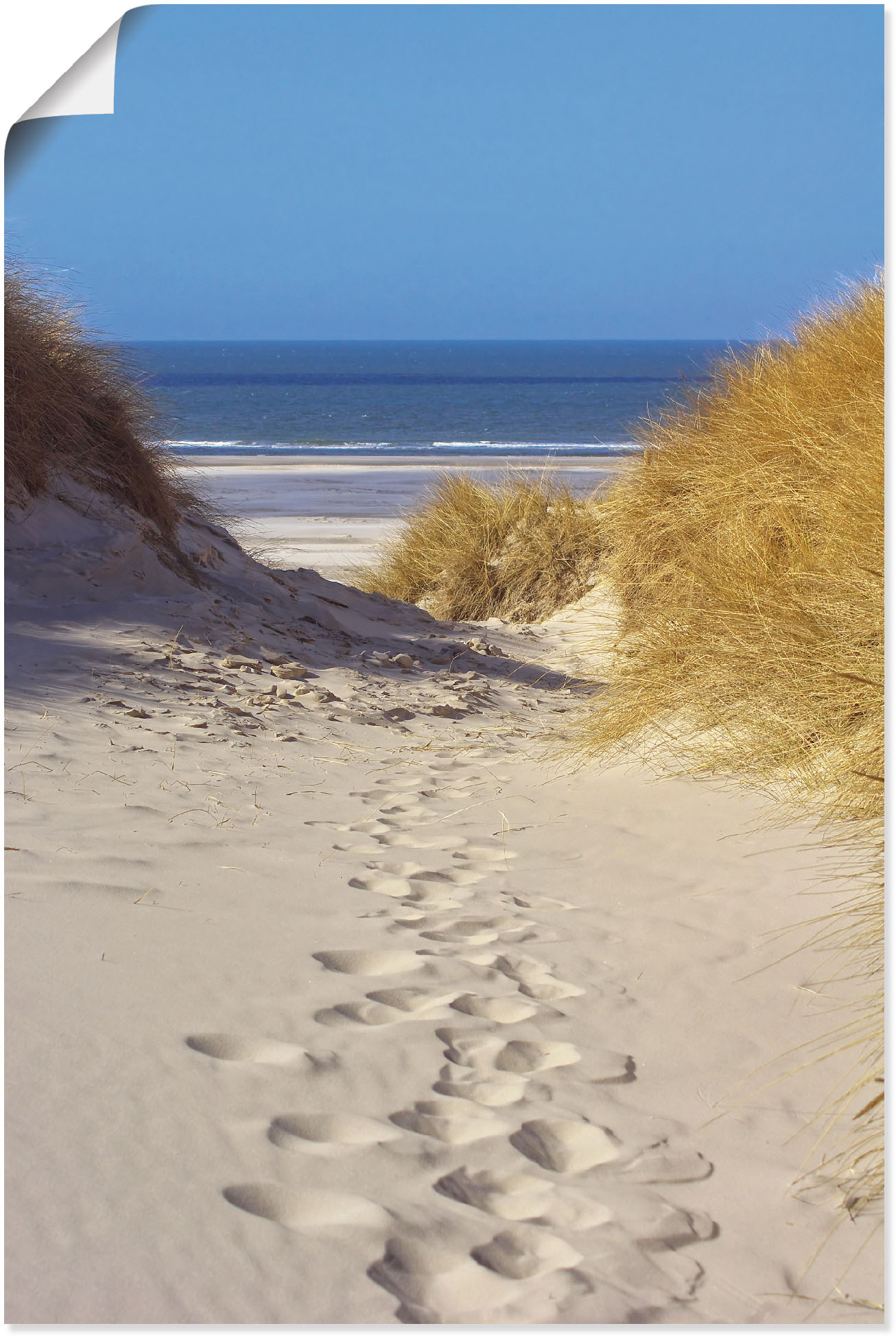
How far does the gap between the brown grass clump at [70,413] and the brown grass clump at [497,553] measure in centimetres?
306

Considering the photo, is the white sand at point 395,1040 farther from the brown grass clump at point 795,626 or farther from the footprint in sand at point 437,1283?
the brown grass clump at point 795,626

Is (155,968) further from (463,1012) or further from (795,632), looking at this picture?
(795,632)

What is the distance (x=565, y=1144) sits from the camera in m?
1.64

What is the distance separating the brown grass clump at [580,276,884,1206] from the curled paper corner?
2.06 m

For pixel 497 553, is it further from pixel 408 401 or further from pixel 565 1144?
pixel 408 401

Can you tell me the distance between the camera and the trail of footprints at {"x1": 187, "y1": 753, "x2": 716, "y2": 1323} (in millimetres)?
1325

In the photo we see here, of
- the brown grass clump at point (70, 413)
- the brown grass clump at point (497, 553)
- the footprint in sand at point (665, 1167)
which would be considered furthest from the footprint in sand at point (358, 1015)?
the brown grass clump at point (497, 553)

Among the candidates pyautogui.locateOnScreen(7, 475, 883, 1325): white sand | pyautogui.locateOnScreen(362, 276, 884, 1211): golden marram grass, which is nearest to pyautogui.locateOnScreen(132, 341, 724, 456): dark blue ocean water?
pyautogui.locateOnScreen(362, 276, 884, 1211): golden marram grass

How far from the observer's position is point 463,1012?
2.02 metres

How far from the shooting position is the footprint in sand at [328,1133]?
1.57 meters

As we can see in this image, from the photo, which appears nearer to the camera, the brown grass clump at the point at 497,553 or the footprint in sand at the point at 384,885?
the footprint in sand at the point at 384,885

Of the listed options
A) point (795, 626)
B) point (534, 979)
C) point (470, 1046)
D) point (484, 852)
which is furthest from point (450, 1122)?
point (795, 626)

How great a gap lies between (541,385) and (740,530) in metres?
60.7

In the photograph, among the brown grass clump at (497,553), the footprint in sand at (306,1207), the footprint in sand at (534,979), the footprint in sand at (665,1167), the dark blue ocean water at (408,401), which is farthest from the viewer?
the dark blue ocean water at (408,401)
